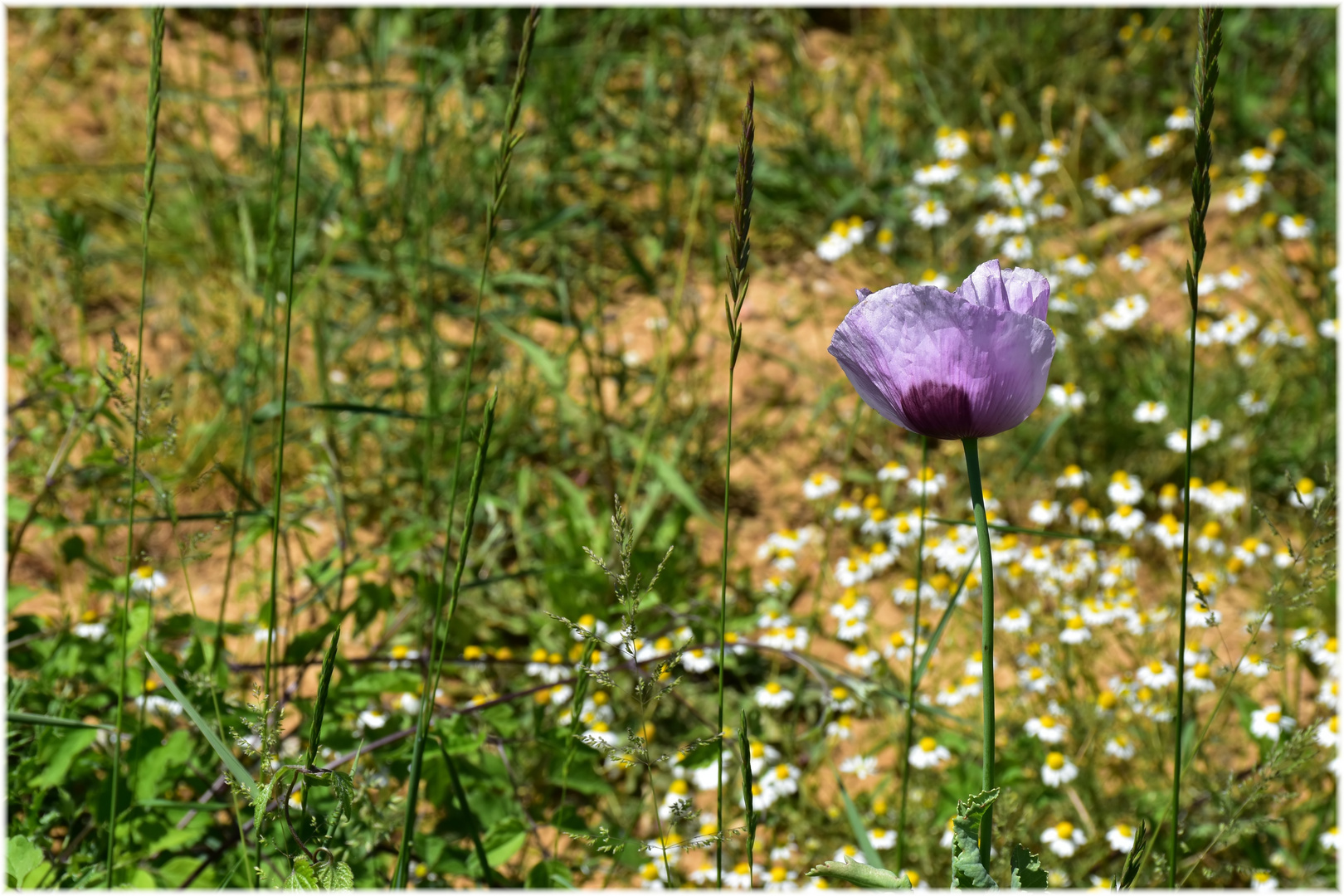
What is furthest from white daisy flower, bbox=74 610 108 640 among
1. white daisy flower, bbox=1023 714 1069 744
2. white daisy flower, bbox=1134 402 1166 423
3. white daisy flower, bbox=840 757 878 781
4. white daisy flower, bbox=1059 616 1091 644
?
white daisy flower, bbox=1134 402 1166 423

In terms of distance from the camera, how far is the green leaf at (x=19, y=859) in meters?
1.10

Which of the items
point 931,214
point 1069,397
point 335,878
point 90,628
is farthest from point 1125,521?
point 90,628

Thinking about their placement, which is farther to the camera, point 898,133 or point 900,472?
point 898,133

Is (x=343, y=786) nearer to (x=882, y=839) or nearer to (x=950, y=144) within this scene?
(x=882, y=839)

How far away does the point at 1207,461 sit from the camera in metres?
2.59

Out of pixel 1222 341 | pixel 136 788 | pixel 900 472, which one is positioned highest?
pixel 1222 341

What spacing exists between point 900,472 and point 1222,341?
40.3 inches

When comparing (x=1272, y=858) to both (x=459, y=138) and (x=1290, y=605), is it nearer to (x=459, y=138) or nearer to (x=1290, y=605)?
(x=1290, y=605)

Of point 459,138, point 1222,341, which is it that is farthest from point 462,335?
point 1222,341

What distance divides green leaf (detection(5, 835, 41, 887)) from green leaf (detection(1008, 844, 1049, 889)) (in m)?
0.97

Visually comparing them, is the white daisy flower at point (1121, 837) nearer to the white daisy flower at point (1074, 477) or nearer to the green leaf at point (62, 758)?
the white daisy flower at point (1074, 477)

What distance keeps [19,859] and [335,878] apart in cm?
46

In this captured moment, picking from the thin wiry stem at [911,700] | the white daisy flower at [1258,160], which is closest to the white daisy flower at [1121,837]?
the thin wiry stem at [911,700]

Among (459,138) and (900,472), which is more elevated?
(459,138)
